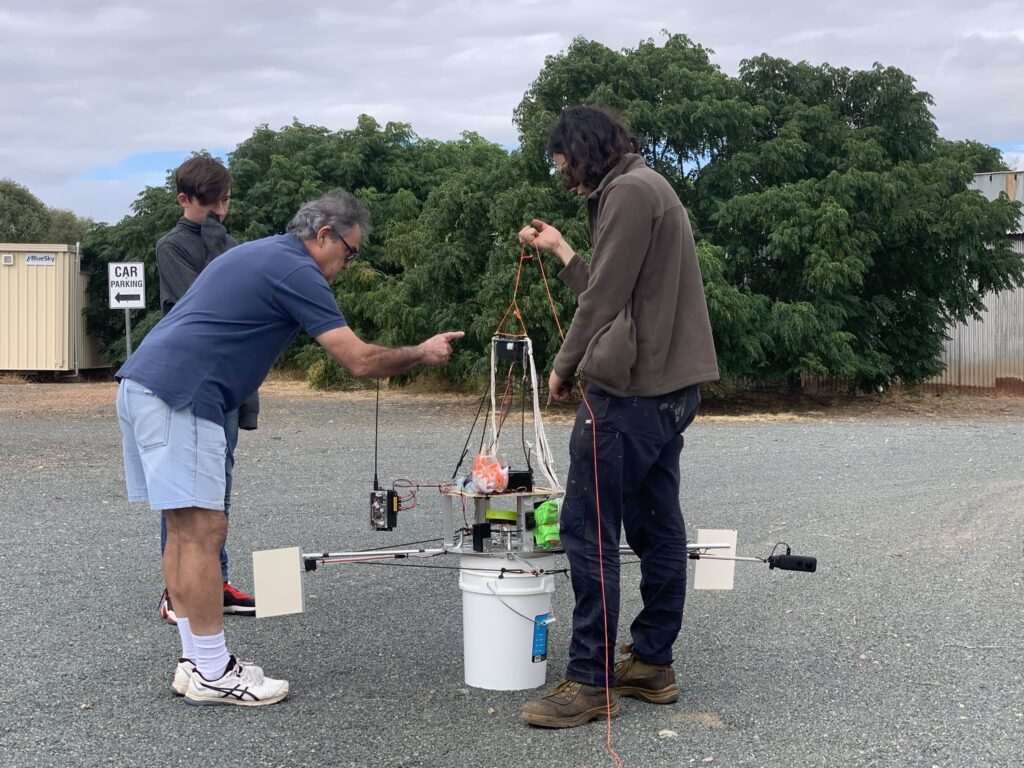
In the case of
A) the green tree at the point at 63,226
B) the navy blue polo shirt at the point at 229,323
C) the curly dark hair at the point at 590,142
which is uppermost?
the green tree at the point at 63,226

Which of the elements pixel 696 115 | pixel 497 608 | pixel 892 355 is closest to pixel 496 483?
pixel 497 608

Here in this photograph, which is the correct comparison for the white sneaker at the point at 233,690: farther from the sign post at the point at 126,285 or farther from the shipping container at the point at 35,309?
the shipping container at the point at 35,309

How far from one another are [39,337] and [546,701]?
24.3m

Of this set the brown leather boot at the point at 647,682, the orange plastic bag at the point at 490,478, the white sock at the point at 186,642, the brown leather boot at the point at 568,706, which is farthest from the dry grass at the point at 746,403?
the brown leather boot at the point at 568,706

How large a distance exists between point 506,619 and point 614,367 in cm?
108

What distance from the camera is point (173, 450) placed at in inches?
159

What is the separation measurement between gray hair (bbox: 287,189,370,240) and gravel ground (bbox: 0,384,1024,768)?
5.76ft

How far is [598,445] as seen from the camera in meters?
3.91

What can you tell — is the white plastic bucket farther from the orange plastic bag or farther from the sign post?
the sign post

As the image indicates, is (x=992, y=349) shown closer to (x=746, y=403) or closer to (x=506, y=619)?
(x=746, y=403)

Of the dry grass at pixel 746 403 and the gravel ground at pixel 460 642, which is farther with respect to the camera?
the dry grass at pixel 746 403

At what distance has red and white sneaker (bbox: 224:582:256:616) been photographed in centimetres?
530

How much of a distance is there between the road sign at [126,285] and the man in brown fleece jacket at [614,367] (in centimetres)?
1584

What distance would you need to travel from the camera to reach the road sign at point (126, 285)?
1855 cm
